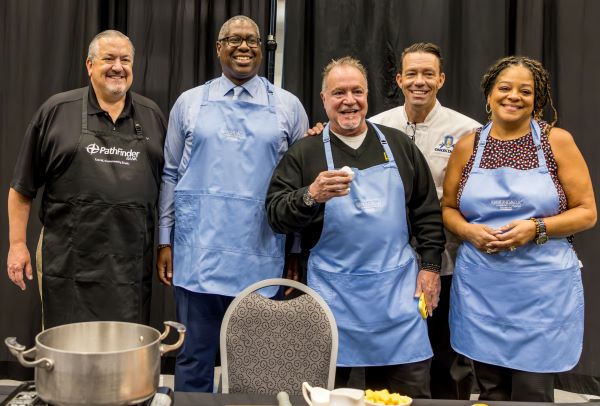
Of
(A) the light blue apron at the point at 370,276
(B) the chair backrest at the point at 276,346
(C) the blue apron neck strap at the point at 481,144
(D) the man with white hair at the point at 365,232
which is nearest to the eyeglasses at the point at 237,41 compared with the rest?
(D) the man with white hair at the point at 365,232

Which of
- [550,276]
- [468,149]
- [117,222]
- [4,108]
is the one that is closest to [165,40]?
[4,108]

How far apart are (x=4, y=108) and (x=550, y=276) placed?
9.13 ft

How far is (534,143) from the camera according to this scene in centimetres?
207

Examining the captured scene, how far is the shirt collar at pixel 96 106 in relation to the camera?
225cm

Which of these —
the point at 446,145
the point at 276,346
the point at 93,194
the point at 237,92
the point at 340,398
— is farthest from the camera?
the point at 446,145

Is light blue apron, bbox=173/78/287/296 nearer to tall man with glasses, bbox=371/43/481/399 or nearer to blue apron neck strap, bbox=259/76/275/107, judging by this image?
blue apron neck strap, bbox=259/76/275/107

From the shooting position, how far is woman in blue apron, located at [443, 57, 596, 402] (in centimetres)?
202

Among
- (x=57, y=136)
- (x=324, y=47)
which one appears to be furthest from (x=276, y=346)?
(x=324, y=47)

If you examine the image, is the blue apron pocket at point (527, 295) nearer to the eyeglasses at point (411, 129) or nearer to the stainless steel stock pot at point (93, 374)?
the eyeglasses at point (411, 129)

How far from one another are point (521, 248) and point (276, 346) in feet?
2.81

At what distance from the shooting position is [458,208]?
7.23 feet

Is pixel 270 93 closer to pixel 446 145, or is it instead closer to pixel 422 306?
pixel 446 145

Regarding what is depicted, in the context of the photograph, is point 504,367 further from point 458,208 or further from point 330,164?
point 330,164

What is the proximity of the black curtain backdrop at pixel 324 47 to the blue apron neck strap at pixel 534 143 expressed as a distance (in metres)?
1.22
